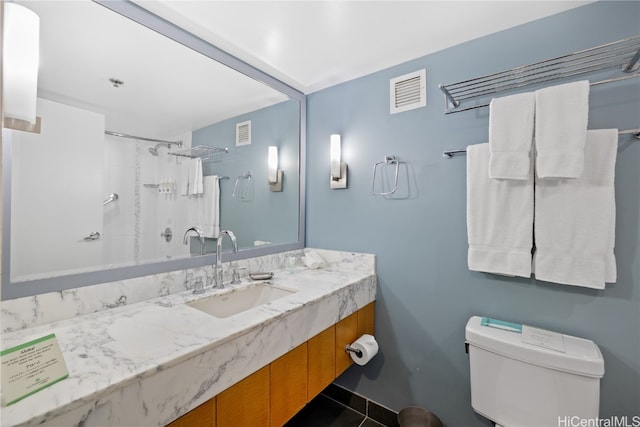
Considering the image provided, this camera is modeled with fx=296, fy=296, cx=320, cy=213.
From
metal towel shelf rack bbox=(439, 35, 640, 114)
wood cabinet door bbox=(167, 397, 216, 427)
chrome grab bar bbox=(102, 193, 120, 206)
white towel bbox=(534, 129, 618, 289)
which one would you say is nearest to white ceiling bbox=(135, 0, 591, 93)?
metal towel shelf rack bbox=(439, 35, 640, 114)

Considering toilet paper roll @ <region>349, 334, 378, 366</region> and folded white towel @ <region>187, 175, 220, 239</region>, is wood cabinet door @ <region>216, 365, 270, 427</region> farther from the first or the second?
folded white towel @ <region>187, 175, 220, 239</region>

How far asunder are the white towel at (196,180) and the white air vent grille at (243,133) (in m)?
0.33

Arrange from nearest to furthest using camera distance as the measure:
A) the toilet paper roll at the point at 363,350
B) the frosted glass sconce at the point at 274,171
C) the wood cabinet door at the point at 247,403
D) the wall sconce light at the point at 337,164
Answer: the wood cabinet door at the point at 247,403 → the toilet paper roll at the point at 363,350 → the wall sconce light at the point at 337,164 → the frosted glass sconce at the point at 274,171

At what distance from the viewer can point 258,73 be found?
1921 mm

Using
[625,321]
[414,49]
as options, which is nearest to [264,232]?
[414,49]

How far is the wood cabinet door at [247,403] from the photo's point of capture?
1028 millimetres

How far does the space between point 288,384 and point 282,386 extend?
0.12 feet

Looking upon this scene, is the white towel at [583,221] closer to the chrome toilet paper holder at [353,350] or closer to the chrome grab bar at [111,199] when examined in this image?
the chrome toilet paper holder at [353,350]

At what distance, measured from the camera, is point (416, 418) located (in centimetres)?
167

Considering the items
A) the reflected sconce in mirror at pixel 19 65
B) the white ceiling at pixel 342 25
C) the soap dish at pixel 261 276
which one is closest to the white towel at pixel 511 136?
the white ceiling at pixel 342 25

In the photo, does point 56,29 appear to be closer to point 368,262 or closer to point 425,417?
point 368,262

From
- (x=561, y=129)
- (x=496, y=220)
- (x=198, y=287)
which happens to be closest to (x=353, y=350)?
(x=198, y=287)

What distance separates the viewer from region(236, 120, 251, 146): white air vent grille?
1907 mm

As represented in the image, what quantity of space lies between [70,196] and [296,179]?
135cm
